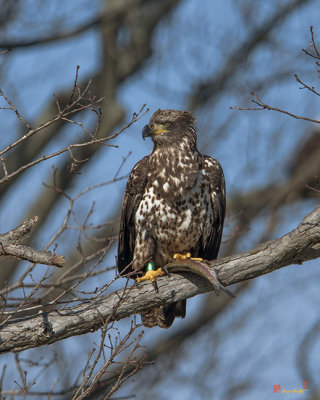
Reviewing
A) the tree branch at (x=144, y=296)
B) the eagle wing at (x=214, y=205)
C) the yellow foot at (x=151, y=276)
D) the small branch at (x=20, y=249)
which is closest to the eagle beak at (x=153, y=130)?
the eagle wing at (x=214, y=205)

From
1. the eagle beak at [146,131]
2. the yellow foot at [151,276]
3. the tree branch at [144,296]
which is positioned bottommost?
the tree branch at [144,296]

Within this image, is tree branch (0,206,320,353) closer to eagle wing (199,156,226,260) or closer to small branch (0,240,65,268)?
small branch (0,240,65,268)

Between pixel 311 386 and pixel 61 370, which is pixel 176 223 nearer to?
pixel 61 370

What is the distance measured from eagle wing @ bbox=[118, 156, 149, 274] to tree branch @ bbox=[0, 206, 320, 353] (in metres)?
0.86

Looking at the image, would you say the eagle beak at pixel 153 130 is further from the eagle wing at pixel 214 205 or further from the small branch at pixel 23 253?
the small branch at pixel 23 253

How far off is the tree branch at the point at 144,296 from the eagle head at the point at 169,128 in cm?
148

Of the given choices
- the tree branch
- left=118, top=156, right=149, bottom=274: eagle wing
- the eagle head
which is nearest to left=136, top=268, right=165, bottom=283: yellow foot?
the tree branch

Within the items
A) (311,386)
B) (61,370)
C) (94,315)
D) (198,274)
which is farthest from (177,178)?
(311,386)

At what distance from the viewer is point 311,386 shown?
9680 mm

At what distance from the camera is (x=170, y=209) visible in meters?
5.73

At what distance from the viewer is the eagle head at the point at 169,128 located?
20.3ft

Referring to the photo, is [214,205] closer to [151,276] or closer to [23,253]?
[151,276]

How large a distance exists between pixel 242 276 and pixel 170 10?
7713 millimetres

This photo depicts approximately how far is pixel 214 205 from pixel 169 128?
2.83ft
